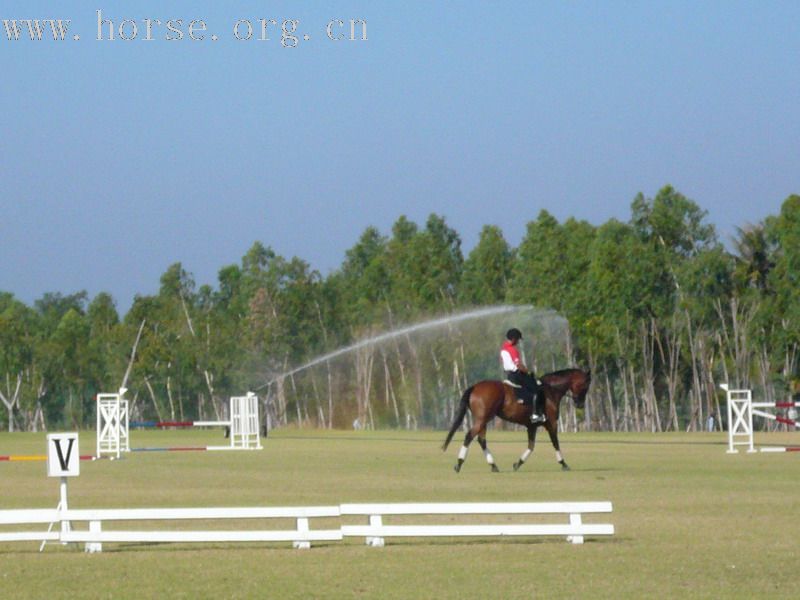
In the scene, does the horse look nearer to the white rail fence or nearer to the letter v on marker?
the white rail fence

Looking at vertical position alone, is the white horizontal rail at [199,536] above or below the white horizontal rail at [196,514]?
below

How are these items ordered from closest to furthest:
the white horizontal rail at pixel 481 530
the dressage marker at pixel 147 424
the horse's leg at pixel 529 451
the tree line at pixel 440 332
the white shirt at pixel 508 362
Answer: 1. the white horizontal rail at pixel 481 530
2. the white shirt at pixel 508 362
3. the horse's leg at pixel 529 451
4. the dressage marker at pixel 147 424
5. the tree line at pixel 440 332

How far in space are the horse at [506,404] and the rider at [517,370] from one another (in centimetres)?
15

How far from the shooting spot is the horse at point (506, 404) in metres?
29.2

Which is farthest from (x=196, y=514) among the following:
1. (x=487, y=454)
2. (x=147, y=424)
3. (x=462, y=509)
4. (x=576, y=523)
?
(x=147, y=424)

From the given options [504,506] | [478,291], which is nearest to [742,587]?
[504,506]

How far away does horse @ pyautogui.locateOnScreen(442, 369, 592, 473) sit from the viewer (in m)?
29.2

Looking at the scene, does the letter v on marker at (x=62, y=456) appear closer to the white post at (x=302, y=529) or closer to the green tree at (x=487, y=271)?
the white post at (x=302, y=529)

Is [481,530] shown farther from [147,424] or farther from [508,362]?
[147,424]

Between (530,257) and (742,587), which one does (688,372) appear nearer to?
Result: (530,257)

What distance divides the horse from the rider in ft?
0.49

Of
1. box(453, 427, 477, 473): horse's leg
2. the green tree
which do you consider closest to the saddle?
box(453, 427, 477, 473): horse's leg

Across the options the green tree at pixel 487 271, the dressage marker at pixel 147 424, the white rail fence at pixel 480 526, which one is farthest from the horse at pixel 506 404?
the green tree at pixel 487 271

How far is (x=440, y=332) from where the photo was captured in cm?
11050
